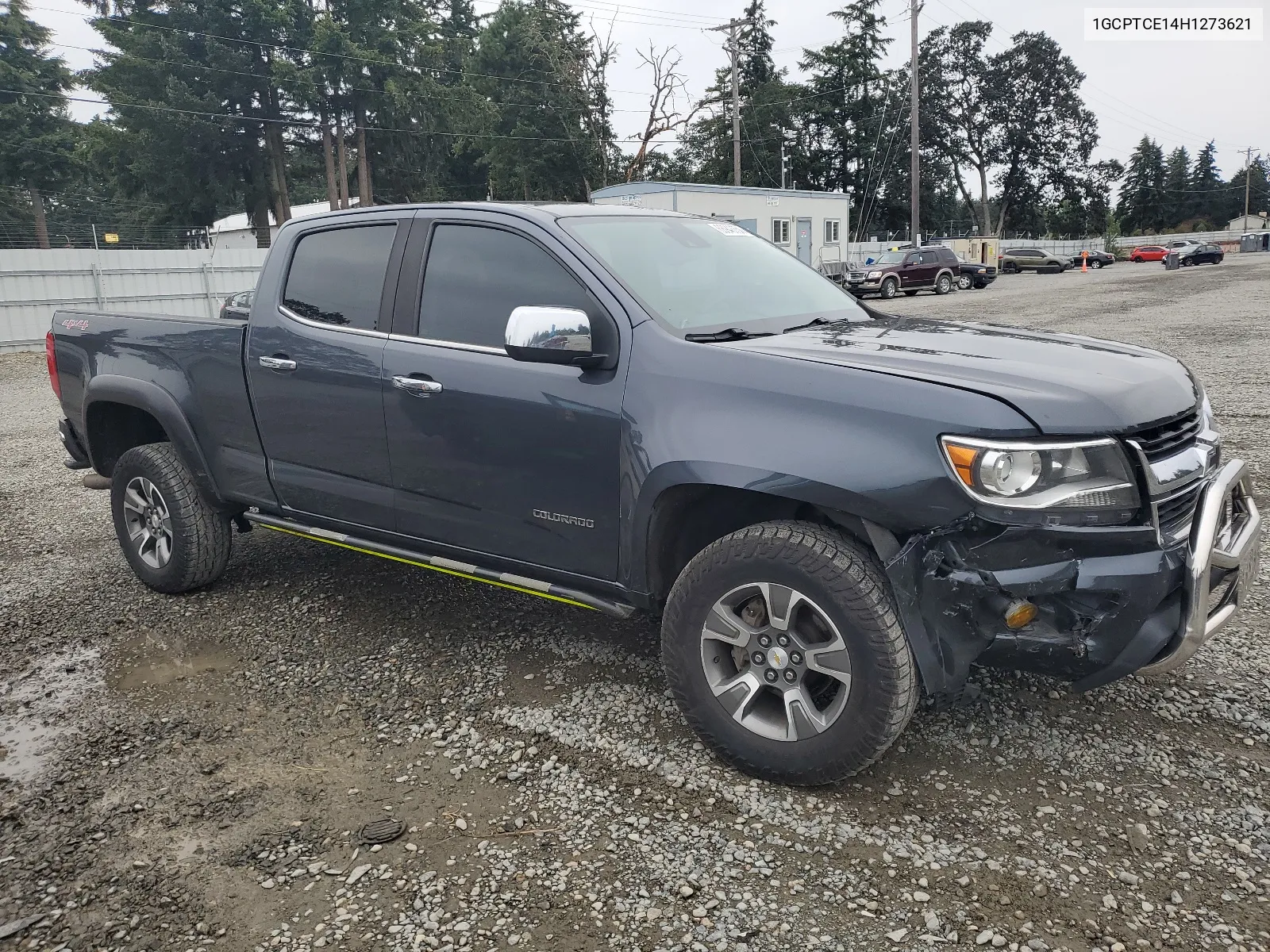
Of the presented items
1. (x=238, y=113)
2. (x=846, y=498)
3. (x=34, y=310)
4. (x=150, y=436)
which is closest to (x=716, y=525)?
(x=846, y=498)

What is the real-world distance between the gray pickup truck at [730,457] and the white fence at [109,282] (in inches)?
653

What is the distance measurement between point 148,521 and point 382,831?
9.63 ft

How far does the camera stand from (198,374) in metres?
4.64

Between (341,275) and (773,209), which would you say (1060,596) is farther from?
(773,209)

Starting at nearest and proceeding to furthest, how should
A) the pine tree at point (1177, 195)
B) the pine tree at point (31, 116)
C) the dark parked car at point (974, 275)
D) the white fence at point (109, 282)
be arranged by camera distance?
the white fence at point (109, 282) < the dark parked car at point (974, 275) < the pine tree at point (31, 116) < the pine tree at point (1177, 195)

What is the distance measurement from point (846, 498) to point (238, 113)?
51.7 metres

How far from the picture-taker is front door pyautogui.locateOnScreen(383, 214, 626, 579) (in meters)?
3.38

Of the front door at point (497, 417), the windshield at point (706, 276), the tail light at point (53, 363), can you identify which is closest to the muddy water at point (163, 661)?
the front door at point (497, 417)

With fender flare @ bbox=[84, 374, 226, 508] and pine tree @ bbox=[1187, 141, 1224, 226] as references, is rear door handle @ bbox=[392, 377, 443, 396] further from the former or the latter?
pine tree @ bbox=[1187, 141, 1224, 226]

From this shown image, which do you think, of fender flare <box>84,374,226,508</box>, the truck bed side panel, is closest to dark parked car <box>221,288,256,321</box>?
the truck bed side panel

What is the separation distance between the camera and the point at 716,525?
133 inches

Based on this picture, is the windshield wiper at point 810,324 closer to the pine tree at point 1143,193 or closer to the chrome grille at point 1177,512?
the chrome grille at point 1177,512

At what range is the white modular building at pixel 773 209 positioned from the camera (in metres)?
31.2

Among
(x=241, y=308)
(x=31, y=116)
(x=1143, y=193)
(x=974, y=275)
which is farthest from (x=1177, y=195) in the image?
(x=241, y=308)
